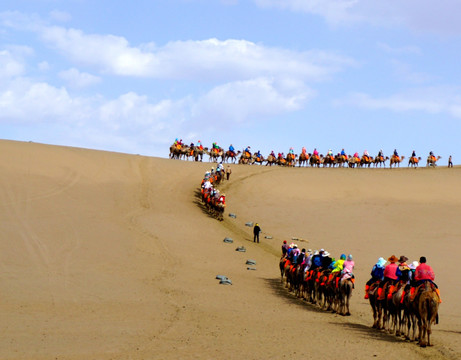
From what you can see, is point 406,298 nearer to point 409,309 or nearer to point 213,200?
point 409,309

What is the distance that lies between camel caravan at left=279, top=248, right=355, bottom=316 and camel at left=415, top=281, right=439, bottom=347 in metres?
4.46

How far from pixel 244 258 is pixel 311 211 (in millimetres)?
12574

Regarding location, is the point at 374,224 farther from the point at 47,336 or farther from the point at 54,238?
the point at 47,336

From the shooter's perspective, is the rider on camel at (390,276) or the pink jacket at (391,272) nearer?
the rider on camel at (390,276)

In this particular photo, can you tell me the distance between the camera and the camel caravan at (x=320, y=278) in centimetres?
2123

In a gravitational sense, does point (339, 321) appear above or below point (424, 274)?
below

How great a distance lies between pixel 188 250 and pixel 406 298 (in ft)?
51.8

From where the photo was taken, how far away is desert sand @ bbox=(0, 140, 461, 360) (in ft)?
51.8

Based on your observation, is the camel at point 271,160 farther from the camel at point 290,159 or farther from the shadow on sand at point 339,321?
the shadow on sand at point 339,321

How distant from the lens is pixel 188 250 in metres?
31.9

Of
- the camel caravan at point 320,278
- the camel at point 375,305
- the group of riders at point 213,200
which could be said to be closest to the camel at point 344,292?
the camel caravan at point 320,278

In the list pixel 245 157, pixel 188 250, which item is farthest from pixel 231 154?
pixel 188 250

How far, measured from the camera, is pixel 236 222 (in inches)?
1569

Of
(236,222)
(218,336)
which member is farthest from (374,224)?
(218,336)
